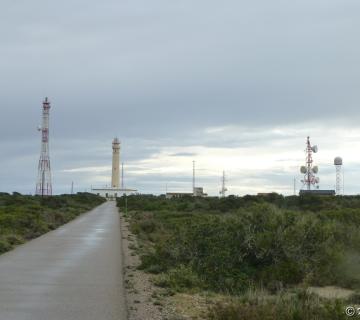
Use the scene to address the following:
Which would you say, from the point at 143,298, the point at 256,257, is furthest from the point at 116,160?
the point at 143,298

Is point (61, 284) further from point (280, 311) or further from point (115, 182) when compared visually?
point (115, 182)

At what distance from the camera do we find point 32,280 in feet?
43.4

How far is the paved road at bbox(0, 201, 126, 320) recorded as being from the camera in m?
9.73

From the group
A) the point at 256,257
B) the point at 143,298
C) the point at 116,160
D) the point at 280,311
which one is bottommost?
the point at 143,298

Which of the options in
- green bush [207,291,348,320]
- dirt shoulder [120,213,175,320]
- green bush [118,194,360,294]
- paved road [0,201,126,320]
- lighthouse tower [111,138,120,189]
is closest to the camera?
green bush [207,291,348,320]

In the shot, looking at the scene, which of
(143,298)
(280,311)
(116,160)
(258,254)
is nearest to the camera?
(280,311)

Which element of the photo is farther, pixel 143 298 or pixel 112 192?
pixel 112 192

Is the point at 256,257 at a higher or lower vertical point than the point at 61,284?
higher

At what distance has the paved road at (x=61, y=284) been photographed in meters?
9.73

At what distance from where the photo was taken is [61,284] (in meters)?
12.7

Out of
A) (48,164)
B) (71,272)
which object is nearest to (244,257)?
(71,272)

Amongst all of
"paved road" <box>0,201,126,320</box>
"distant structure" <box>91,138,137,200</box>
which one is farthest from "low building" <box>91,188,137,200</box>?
"paved road" <box>0,201,126,320</box>

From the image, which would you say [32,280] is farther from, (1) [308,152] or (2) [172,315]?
(1) [308,152]

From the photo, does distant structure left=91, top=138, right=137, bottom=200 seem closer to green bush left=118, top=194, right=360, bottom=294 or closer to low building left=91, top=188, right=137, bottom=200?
low building left=91, top=188, right=137, bottom=200
